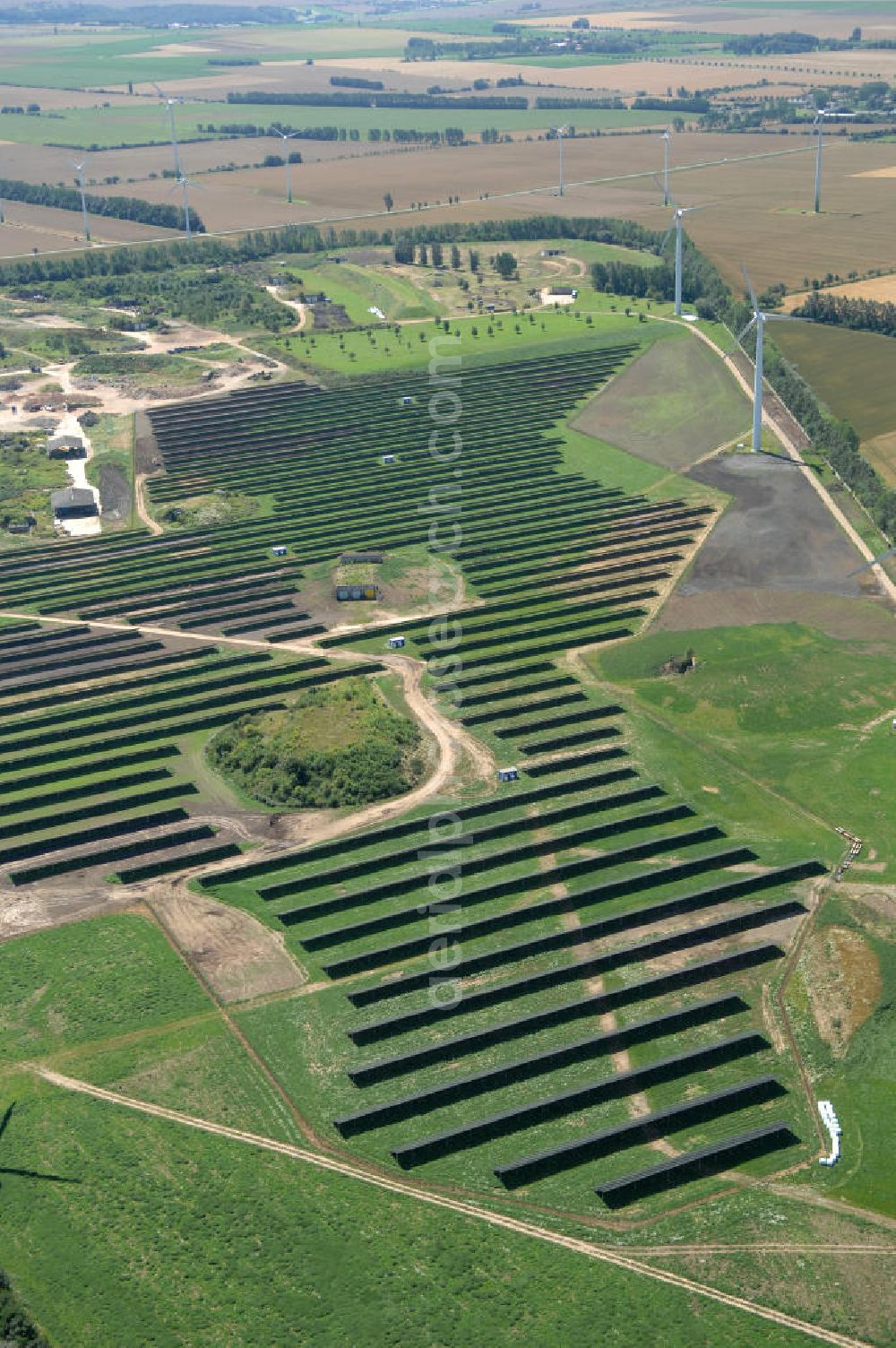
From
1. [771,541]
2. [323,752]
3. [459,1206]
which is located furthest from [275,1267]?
[771,541]

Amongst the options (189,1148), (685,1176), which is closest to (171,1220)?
(189,1148)

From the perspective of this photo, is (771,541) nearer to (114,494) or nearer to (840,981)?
(840,981)

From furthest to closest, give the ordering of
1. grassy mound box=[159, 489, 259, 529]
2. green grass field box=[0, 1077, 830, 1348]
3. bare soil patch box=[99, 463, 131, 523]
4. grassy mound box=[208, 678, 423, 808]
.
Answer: bare soil patch box=[99, 463, 131, 523] → grassy mound box=[159, 489, 259, 529] → grassy mound box=[208, 678, 423, 808] → green grass field box=[0, 1077, 830, 1348]

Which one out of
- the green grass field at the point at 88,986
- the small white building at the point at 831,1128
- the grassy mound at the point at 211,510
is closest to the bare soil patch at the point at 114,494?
the grassy mound at the point at 211,510

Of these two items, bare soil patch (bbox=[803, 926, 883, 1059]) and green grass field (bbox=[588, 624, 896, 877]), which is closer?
bare soil patch (bbox=[803, 926, 883, 1059])

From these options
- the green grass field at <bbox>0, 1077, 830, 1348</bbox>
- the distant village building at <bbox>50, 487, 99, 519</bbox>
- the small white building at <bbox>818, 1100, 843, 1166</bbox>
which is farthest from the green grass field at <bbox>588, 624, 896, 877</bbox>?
the distant village building at <bbox>50, 487, 99, 519</bbox>

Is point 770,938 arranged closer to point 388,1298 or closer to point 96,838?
point 388,1298

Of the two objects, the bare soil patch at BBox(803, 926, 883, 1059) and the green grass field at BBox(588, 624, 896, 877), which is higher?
the green grass field at BBox(588, 624, 896, 877)

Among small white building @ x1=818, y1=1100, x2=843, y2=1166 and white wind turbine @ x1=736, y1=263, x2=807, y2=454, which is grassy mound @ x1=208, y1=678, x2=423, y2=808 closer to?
small white building @ x1=818, y1=1100, x2=843, y2=1166
